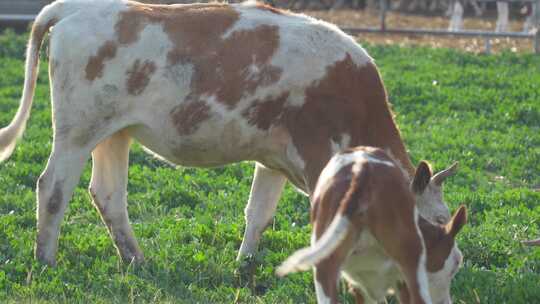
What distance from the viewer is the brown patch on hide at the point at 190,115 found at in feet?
23.9

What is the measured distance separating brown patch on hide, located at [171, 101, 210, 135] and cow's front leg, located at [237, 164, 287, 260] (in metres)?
0.83

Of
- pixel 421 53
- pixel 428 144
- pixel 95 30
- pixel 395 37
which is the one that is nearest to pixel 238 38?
pixel 95 30

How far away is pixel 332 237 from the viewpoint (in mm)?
5223

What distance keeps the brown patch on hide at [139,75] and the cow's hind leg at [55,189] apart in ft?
1.71

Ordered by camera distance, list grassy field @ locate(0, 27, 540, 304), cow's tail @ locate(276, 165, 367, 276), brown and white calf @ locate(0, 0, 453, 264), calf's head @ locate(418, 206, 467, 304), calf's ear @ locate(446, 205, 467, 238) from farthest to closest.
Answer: brown and white calf @ locate(0, 0, 453, 264) → grassy field @ locate(0, 27, 540, 304) → calf's head @ locate(418, 206, 467, 304) → calf's ear @ locate(446, 205, 467, 238) → cow's tail @ locate(276, 165, 367, 276)

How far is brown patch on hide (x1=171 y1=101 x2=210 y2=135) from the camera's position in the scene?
728cm

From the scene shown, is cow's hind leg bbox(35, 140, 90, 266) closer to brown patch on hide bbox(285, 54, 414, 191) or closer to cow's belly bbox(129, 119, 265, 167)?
cow's belly bbox(129, 119, 265, 167)

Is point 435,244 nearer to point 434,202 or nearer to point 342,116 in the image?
point 434,202

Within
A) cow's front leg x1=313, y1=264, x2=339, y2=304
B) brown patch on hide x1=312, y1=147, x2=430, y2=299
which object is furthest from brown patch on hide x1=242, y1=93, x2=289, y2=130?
cow's front leg x1=313, y1=264, x2=339, y2=304

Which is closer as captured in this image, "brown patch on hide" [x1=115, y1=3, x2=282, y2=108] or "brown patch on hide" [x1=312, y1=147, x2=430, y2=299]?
"brown patch on hide" [x1=312, y1=147, x2=430, y2=299]

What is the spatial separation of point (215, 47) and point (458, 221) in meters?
2.15

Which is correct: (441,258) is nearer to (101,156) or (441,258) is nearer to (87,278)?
(87,278)

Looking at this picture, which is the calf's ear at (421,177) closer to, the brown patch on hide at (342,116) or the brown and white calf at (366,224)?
the brown and white calf at (366,224)

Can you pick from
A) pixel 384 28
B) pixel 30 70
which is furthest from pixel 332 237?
pixel 384 28
